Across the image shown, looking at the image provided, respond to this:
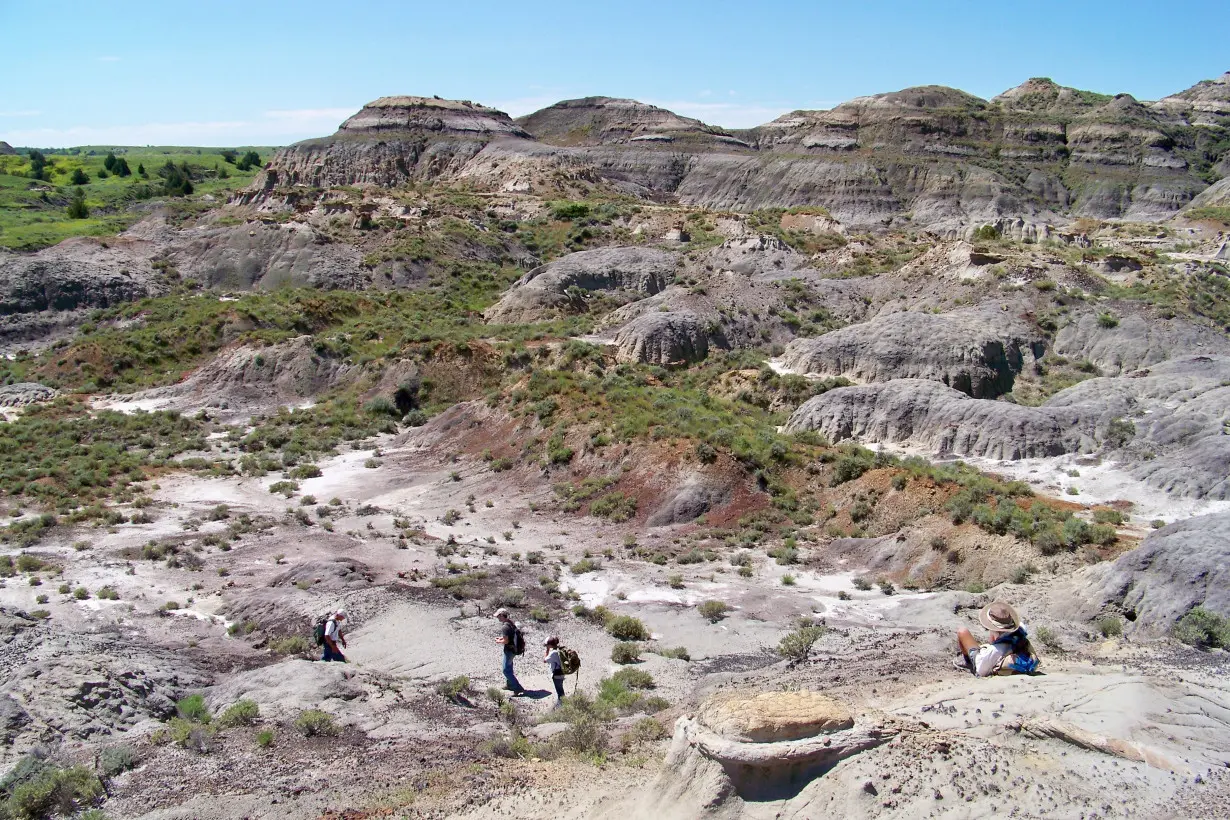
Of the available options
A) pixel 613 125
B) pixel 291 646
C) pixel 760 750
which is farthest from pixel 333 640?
pixel 613 125

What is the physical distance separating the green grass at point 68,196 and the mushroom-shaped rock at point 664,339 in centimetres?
4461

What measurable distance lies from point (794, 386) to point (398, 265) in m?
35.1

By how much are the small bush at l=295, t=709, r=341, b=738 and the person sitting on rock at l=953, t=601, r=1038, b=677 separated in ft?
26.3

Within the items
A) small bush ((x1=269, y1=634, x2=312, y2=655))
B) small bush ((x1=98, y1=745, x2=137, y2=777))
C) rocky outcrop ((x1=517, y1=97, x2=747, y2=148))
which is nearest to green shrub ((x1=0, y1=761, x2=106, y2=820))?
small bush ((x1=98, y1=745, x2=137, y2=777))

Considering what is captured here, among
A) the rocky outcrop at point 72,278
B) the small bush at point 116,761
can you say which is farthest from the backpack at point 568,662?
the rocky outcrop at point 72,278

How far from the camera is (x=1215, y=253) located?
6141cm

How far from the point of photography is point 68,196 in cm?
10850

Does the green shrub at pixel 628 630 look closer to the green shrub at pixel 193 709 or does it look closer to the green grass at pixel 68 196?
the green shrub at pixel 193 709

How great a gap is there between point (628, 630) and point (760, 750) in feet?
27.3

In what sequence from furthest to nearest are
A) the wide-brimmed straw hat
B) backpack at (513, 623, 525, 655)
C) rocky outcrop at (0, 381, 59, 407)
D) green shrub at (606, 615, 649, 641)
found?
rocky outcrop at (0, 381, 59, 407) < green shrub at (606, 615, 649, 641) < backpack at (513, 623, 525, 655) < the wide-brimmed straw hat

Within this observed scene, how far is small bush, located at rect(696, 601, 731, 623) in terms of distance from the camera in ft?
56.0

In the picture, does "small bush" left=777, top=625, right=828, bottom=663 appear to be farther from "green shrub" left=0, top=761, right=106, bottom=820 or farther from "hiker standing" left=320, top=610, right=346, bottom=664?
"green shrub" left=0, top=761, right=106, bottom=820

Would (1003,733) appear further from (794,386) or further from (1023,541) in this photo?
(794,386)

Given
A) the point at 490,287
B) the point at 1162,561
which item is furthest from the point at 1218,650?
the point at 490,287
